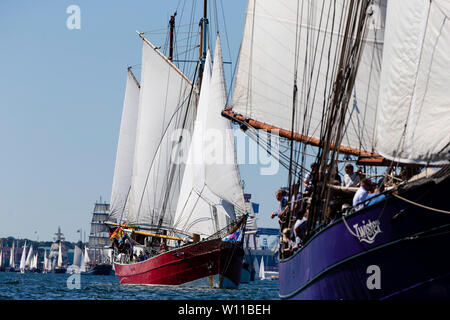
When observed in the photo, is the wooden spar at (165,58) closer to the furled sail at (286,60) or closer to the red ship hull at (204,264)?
the red ship hull at (204,264)

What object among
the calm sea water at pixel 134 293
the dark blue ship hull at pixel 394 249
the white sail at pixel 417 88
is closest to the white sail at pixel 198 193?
the calm sea water at pixel 134 293

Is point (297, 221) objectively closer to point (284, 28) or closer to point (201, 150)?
point (284, 28)

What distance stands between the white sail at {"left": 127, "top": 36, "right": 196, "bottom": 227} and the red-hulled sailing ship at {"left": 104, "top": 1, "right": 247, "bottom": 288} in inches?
2.7

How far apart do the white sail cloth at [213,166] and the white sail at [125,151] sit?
74.1 feet

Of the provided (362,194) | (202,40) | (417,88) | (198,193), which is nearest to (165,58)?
(202,40)

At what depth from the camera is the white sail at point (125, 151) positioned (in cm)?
6988

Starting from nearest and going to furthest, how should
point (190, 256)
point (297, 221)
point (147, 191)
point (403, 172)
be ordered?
1. point (403, 172)
2. point (297, 221)
3. point (190, 256)
4. point (147, 191)

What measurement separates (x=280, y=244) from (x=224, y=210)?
19.3 m

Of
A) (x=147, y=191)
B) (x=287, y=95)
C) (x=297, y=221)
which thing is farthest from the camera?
(x=147, y=191)

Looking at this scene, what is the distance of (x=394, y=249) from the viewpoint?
16312 millimetres

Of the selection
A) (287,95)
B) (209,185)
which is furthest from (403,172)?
(209,185)

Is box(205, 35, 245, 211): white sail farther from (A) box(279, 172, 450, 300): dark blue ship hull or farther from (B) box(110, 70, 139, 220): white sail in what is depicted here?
(A) box(279, 172, 450, 300): dark blue ship hull

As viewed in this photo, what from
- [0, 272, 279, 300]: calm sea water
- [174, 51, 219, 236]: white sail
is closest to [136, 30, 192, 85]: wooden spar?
[174, 51, 219, 236]: white sail

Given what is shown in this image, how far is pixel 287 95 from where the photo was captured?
3052 centimetres
